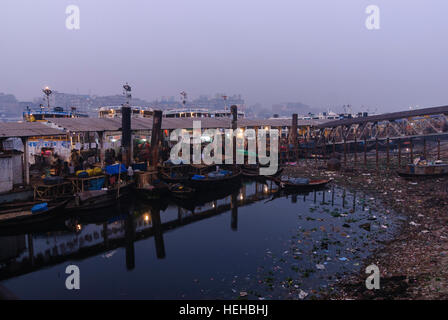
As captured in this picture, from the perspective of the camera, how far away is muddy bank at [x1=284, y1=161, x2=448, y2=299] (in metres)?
8.72

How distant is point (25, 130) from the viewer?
1909 centimetres

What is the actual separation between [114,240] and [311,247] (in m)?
10.2

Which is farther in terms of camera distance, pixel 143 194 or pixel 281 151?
pixel 281 151

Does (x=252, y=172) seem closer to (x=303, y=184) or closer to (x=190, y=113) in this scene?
(x=303, y=184)

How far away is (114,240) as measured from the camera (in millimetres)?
15078

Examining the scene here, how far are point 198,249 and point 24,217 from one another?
990cm

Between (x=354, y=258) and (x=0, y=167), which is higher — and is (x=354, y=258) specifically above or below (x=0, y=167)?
below

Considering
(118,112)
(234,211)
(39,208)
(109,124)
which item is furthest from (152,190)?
(118,112)

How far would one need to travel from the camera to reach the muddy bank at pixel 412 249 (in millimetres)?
8719

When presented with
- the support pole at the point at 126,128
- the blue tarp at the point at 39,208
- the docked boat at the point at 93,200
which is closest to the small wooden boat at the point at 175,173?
the support pole at the point at 126,128

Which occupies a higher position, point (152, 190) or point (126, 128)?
point (126, 128)

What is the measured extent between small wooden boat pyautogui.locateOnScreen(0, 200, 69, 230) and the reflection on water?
2.08 feet

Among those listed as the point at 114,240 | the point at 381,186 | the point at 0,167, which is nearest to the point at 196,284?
the point at 114,240
